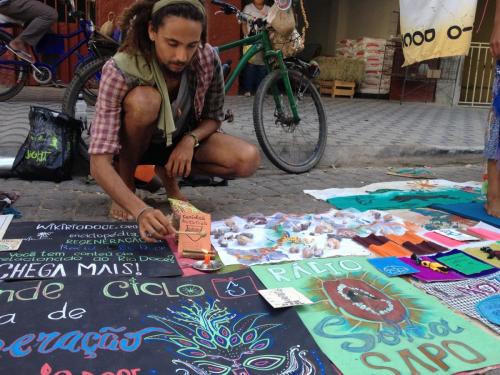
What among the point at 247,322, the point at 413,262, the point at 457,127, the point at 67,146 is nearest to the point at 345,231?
the point at 413,262

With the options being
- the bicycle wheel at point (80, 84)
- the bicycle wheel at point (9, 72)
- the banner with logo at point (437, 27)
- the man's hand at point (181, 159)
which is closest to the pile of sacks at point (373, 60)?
the banner with logo at point (437, 27)

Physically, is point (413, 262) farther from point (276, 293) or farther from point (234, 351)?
point (234, 351)

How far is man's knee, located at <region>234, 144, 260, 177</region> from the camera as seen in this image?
235 cm

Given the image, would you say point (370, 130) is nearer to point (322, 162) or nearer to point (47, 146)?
point (322, 162)

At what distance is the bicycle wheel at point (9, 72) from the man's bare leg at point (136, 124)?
10.3 ft

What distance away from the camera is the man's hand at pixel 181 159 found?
7.18 feet

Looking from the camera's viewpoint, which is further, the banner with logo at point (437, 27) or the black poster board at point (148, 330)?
the banner with logo at point (437, 27)

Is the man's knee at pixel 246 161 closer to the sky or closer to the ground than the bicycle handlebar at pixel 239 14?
closer to the ground

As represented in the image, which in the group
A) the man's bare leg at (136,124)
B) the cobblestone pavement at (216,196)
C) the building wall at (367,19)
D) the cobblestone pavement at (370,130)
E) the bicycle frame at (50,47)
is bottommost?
the cobblestone pavement at (216,196)

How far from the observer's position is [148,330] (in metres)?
1.38

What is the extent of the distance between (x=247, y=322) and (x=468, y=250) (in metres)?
1.17

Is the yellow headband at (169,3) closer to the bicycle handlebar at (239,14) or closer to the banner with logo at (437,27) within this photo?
the bicycle handlebar at (239,14)

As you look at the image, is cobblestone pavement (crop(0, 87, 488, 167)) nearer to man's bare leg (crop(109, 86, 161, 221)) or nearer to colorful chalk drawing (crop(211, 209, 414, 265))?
colorful chalk drawing (crop(211, 209, 414, 265))

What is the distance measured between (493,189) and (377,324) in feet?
4.92
